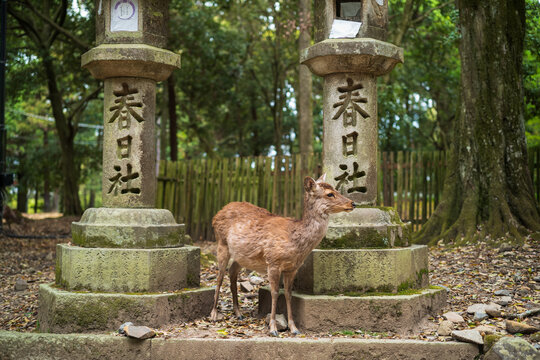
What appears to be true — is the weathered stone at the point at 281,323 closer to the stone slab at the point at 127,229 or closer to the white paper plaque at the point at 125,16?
the stone slab at the point at 127,229

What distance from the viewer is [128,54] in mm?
5469

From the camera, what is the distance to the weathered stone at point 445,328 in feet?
15.3

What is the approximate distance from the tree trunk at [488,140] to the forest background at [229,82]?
2.17 ft

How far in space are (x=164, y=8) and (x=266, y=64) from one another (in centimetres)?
1819

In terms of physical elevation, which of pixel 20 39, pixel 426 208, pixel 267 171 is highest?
pixel 20 39

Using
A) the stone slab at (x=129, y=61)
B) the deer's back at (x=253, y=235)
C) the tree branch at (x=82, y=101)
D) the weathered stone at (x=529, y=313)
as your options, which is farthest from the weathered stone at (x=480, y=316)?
the tree branch at (x=82, y=101)

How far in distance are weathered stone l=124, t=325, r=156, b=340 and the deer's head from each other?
1702mm

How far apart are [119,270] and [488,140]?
21.4 ft

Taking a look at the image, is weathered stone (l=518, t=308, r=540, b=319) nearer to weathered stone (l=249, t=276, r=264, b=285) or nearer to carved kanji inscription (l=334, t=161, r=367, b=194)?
carved kanji inscription (l=334, t=161, r=367, b=194)

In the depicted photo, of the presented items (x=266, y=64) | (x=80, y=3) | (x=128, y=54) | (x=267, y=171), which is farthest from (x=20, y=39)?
(x=128, y=54)

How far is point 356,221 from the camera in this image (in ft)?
17.5

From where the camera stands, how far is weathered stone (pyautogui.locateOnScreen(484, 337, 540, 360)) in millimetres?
4066

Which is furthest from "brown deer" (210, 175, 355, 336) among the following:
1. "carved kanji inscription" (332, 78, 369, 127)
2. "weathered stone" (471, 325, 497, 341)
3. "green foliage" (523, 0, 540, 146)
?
"green foliage" (523, 0, 540, 146)

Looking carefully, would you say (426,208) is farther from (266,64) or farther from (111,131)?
(266,64)
